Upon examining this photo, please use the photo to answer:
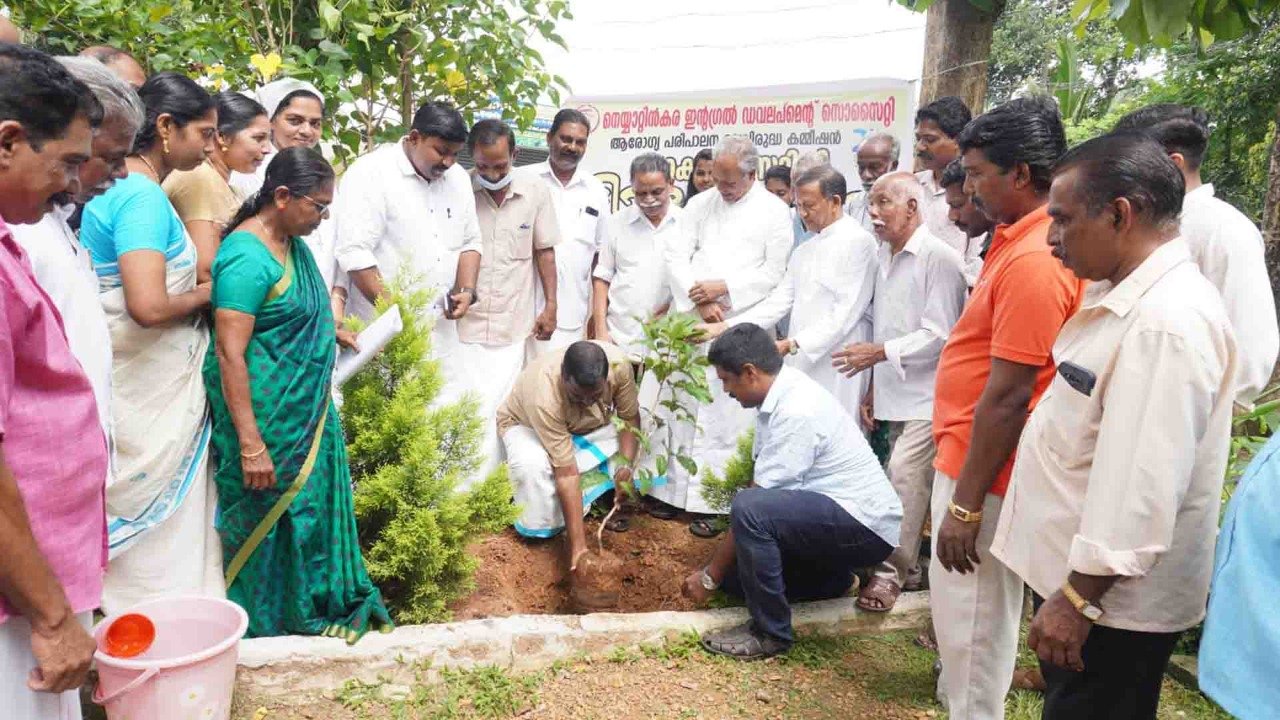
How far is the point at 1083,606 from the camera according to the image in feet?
5.72

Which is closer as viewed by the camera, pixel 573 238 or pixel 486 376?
pixel 486 376

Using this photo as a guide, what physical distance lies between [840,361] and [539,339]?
1868mm

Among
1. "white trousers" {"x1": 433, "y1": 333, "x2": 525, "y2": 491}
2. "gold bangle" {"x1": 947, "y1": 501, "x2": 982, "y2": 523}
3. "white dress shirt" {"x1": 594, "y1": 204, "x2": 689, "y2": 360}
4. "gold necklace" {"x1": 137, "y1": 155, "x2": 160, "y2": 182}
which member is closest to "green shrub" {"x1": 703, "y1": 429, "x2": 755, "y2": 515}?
"white dress shirt" {"x1": 594, "y1": 204, "x2": 689, "y2": 360}

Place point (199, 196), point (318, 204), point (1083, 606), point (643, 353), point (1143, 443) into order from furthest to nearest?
1. point (643, 353)
2. point (199, 196)
3. point (318, 204)
4. point (1083, 606)
5. point (1143, 443)

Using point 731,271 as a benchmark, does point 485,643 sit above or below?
below

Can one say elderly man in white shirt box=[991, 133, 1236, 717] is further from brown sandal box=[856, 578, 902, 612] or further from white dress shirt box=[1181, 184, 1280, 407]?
brown sandal box=[856, 578, 902, 612]

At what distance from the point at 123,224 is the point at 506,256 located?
227cm

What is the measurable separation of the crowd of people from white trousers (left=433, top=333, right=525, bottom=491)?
18 millimetres

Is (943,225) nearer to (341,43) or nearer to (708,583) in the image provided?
(708,583)

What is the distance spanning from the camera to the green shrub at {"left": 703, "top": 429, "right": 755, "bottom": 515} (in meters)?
3.95

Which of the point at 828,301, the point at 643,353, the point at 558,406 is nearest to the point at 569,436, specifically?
the point at 558,406

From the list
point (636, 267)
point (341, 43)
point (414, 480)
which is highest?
point (341, 43)

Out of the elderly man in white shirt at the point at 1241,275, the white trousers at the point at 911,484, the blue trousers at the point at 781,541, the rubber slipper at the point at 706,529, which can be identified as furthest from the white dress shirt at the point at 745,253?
the elderly man in white shirt at the point at 1241,275

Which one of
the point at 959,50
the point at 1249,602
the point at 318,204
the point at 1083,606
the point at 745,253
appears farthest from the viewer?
the point at 959,50
